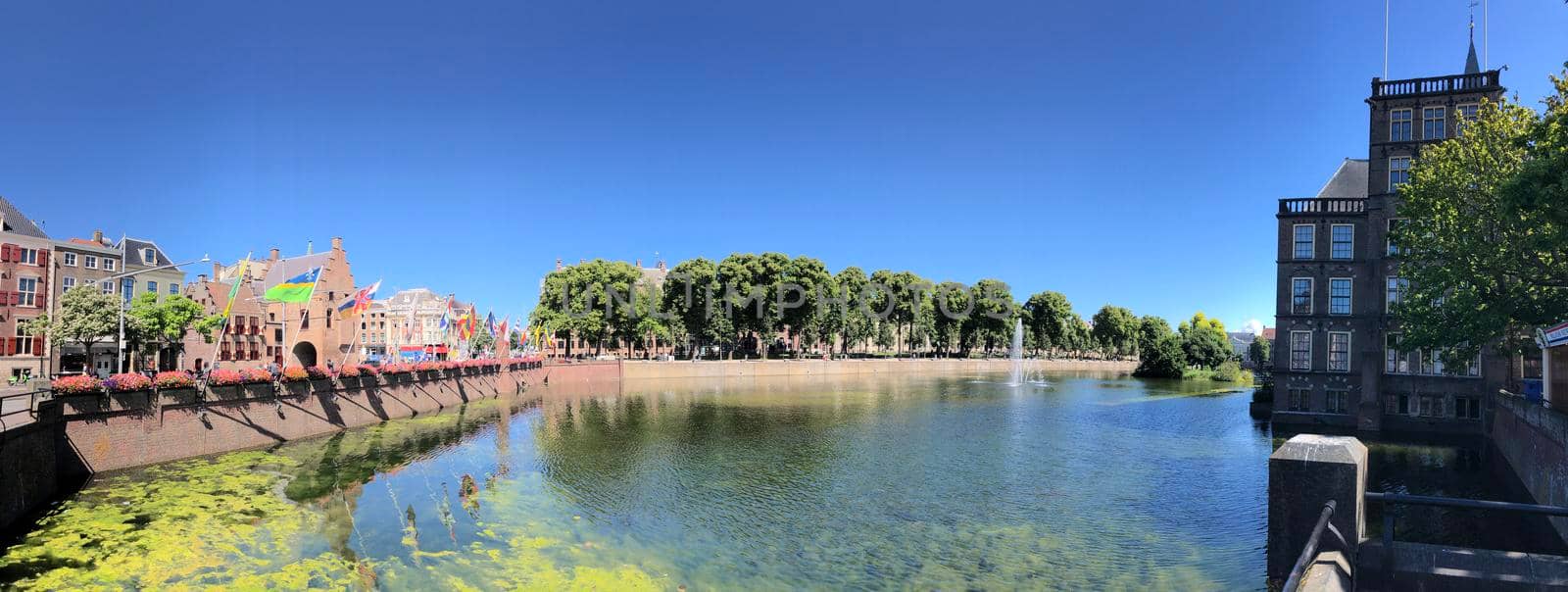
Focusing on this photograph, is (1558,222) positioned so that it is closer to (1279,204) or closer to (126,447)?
(1279,204)

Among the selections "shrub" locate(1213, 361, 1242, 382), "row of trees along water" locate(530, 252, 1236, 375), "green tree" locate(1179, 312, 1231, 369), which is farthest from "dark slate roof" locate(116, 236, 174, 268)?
"green tree" locate(1179, 312, 1231, 369)

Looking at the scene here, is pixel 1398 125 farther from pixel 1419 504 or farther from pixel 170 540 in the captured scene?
pixel 170 540

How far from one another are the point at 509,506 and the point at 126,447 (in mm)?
14022

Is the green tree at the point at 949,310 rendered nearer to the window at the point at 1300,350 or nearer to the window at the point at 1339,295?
the window at the point at 1300,350

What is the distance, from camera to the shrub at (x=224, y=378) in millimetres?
29737

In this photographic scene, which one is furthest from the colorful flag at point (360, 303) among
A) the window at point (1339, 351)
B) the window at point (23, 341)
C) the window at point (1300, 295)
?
the window at point (1339, 351)

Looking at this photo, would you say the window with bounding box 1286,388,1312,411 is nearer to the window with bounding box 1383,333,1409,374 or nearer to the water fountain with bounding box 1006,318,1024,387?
the window with bounding box 1383,333,1409,374

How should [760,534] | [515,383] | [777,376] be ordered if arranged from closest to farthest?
[760,534], [515,383], [777,376]

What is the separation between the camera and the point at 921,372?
113438 millimetres

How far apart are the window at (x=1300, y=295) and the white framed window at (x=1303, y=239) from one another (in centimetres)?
149

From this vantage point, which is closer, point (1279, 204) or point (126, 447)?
point (126, 447)

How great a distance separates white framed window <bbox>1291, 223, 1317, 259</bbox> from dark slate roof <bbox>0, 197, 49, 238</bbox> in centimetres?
9170

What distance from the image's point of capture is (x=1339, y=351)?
4488 cm

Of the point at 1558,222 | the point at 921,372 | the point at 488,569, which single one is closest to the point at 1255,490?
the point at 1558,222
